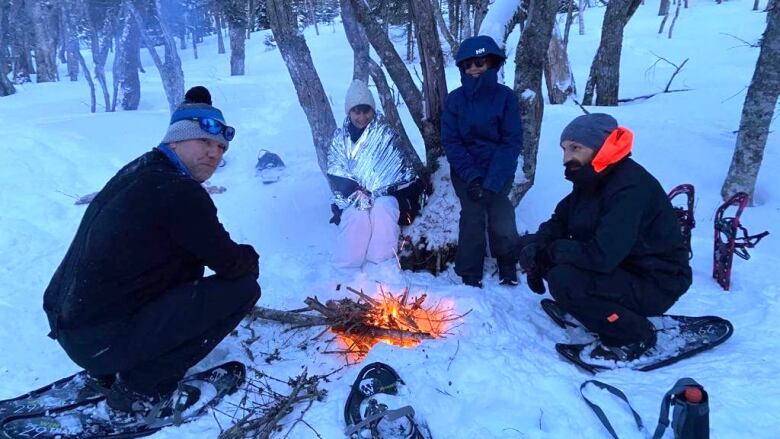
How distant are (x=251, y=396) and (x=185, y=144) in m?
1.44

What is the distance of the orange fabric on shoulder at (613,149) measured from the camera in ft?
8.42

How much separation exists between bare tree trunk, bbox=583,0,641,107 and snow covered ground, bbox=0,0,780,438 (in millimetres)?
906

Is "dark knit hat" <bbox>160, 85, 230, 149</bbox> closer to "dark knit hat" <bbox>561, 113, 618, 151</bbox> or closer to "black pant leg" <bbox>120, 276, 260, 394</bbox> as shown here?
"black pant leg" <bbox>120, 276, 260, 394</bbox>

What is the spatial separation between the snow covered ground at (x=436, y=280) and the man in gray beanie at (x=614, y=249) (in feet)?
0.96

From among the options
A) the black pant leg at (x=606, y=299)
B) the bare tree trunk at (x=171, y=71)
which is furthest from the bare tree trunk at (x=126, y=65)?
the black pant leg at (x=606, y=299)

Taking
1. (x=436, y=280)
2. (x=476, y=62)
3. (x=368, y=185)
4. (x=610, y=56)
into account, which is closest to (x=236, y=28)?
(x=610, y=56)

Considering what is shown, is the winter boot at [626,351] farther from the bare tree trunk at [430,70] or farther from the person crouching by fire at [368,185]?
the bare tree trunk at [430,70]

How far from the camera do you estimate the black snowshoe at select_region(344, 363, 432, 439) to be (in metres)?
2.26

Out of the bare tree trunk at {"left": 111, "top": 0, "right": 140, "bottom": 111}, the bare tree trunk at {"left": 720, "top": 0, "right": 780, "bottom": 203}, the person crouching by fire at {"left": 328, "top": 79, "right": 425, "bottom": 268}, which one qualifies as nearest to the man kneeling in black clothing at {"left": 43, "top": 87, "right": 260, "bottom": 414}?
the person crouching by fire at {"left": 328, "top": 79, "right": 425, "bottom": 268}

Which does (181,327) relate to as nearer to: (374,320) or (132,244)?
(132,244)

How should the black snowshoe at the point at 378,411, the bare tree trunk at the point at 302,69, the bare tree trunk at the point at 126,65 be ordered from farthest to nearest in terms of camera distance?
the bare tree trunk at the point at 126,65
the bare tree trunk at the point at 302,69
the black snowshoe at the point at 378,411

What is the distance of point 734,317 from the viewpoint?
3.14m

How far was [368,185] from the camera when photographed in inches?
169

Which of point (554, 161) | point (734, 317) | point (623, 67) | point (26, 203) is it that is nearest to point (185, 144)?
point (734, 317)
